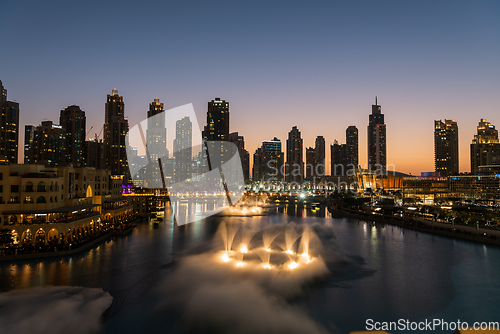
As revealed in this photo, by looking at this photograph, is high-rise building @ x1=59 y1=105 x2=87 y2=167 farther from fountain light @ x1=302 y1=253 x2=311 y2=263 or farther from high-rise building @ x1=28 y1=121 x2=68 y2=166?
fountain light @ x1=302 y1=253 x2=311 y2=263

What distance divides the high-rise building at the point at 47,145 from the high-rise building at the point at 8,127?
830cm

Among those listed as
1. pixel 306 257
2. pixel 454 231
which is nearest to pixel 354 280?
pixel 306 257

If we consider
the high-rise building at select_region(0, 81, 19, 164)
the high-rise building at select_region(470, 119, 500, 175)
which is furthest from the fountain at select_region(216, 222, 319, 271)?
the high-rise building at select_region(470, 119, 500, 175)

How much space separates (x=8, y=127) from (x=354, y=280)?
4999 inches

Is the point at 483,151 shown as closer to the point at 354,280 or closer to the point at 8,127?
the point at 354,280

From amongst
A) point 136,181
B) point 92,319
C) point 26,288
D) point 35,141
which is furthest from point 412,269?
point 136,181

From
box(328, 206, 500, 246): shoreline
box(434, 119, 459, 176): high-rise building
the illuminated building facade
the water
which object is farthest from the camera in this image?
box(434, 119, 459, 176): high-rise building

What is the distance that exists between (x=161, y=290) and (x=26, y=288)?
7872 millimetres

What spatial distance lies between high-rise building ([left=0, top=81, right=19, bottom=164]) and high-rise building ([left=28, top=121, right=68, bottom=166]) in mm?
8299

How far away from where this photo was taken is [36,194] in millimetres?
29125

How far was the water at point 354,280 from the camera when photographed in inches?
648

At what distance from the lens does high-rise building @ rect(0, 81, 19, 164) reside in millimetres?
106000

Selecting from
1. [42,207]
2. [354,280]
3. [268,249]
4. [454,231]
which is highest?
[42,207]

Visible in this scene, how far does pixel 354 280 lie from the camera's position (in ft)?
71.2
